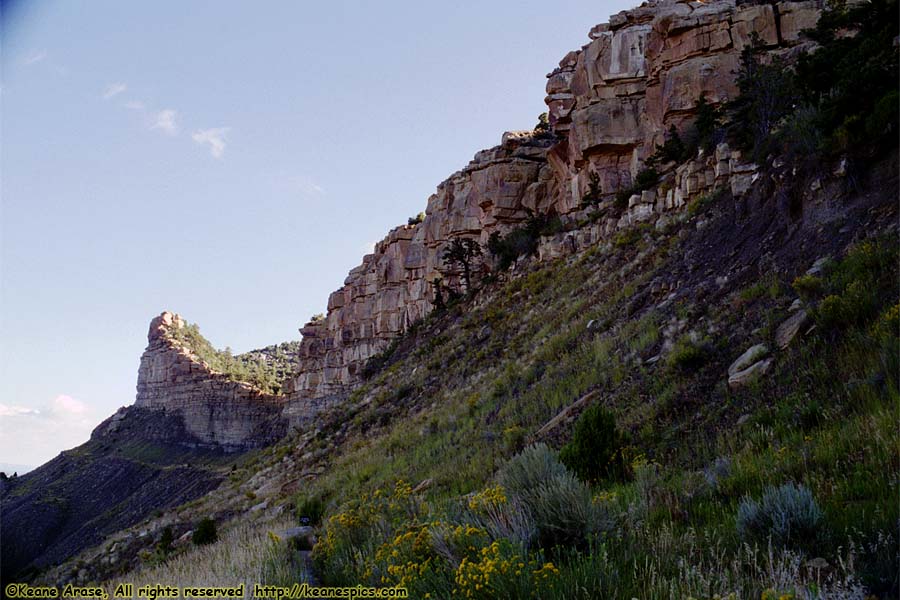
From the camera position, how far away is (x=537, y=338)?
17.5m

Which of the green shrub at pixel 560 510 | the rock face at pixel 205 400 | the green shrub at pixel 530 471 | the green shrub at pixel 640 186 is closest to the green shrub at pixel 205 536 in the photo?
the green shrub at pixel 530 471

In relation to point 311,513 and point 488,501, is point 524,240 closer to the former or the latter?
point 311,513

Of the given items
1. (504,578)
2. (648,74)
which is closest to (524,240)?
(648,74)

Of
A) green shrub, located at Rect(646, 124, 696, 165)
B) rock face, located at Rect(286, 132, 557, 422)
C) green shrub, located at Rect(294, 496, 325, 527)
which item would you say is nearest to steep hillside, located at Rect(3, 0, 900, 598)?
green shrub, located at Rect(294, 496, 325, 527)

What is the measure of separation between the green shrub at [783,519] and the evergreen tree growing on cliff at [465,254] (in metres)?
34.8

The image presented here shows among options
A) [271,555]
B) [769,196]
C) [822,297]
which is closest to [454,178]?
[769,196]

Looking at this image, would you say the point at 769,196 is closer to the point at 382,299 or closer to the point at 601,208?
the point at 601,208

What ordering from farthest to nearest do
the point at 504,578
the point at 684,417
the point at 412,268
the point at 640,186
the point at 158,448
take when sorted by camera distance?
the point at 158,448, the point at 412,268, the point at 640,186, the point at 684,417, the point at 504,578

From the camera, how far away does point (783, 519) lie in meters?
3.60

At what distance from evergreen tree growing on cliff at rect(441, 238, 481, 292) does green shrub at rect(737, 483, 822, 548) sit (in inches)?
1370

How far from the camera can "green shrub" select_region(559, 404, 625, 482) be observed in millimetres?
6828

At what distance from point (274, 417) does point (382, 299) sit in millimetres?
27028

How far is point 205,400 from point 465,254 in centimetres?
5359

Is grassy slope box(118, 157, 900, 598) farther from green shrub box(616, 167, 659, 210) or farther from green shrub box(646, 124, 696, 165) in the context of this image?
green shrub box(646, 124, 696, 165)
